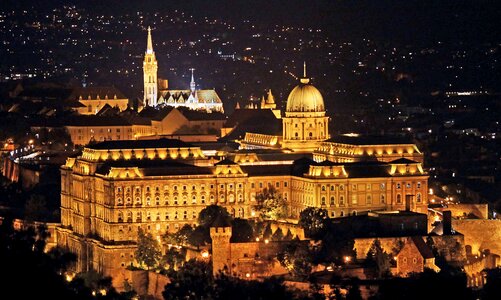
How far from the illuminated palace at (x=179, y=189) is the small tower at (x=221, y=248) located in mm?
10511

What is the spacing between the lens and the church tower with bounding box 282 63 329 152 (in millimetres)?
143375

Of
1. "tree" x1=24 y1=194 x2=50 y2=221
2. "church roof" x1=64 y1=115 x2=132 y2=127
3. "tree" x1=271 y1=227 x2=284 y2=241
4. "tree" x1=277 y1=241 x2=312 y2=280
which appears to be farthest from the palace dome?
"tree" x1=277 y1=241 x2=312 y2=280

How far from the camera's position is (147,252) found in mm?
111938

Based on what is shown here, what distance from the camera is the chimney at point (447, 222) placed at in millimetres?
112438

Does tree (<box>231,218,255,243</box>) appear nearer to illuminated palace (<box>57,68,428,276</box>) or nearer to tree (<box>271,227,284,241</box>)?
tree (<box>271,227,284,241</box>)

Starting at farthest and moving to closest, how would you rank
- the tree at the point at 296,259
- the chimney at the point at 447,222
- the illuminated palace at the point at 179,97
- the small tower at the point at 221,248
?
the illuminated palace at the point at 179,97
the chimney at the point at 447,222
the small tower at the point at 221,248
the tree at the point at 296,259

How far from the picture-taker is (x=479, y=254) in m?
114

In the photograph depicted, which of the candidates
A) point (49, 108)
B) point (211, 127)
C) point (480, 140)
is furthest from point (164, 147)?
point (480, 140)

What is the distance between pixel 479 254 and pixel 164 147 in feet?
79.3

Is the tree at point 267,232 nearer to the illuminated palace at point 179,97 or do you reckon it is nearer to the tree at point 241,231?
the tree at point 241,231

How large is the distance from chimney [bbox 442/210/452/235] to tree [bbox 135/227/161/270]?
1472 centimetres

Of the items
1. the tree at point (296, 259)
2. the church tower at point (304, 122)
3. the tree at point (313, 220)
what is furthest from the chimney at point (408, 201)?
the church tower at point (304, 122)

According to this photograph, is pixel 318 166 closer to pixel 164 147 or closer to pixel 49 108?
pixel 164 147

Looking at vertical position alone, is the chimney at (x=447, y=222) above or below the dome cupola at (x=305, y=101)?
below
